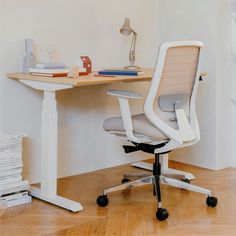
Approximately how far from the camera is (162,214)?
2.73 meters

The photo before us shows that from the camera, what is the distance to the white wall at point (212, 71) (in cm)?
380

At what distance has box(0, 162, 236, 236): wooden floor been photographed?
2598 mm

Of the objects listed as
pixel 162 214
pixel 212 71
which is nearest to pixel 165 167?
pixel 212 71

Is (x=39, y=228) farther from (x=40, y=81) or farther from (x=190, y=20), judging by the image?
(x=190, y=20)

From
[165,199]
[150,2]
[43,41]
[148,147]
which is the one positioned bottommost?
[165,199]

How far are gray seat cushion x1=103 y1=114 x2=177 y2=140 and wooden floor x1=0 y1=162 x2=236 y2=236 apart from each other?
19.0 inches

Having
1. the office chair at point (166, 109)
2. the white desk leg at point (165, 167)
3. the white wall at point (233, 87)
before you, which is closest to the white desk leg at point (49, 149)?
the office chair at point (166, 109)

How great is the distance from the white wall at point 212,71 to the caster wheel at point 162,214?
1275 millimetres

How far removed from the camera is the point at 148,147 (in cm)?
296

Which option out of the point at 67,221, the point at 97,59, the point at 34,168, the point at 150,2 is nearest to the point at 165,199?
the point at 67,221

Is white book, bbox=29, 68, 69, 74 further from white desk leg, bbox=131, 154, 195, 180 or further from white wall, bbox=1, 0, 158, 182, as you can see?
white desk leg, bbox=131, 154, 195, 180

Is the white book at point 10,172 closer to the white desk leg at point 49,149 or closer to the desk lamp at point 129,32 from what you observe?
the white desk leg at point 49,149

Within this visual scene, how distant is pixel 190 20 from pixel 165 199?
162 cm

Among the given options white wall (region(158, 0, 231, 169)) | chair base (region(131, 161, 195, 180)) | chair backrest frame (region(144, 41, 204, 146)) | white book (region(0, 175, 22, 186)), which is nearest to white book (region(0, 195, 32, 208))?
white book (region(0, 175, 22, 186))
